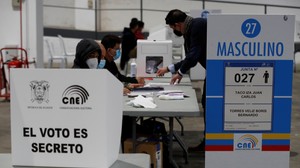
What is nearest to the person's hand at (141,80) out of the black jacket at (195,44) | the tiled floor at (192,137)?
the black jacket at (195,44)

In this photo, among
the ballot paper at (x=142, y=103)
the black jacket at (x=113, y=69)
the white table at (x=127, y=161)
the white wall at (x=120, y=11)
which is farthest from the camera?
the white wall at (x=120, y=11)

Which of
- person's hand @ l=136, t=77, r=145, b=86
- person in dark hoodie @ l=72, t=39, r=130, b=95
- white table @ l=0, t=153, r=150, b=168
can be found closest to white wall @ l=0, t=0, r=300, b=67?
person's hand @ l=136, t=77, r=145, b=86

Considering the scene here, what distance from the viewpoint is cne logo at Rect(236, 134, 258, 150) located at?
3.39 m

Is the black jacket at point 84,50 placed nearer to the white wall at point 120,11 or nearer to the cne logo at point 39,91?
the cne logo at point 39,91

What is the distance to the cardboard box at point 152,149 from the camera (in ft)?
12.8

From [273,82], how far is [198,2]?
10.6 m

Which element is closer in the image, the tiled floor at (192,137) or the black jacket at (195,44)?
the black jacket at (195,44)

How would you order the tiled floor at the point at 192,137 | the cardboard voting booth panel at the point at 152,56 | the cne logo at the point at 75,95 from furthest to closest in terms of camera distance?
the cardboard voting booth panel at the point at 152,56 < the tiled floor at the point at 192,137 < the cne logo at the point at 75,95

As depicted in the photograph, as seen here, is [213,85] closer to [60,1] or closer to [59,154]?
[59,154]

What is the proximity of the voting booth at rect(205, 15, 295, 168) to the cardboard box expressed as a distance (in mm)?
576

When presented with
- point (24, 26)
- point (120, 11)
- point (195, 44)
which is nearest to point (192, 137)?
point (195, 44)

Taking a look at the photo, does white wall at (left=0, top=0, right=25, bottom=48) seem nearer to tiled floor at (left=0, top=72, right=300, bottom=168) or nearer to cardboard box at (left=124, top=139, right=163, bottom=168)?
tiled floor at (left=0, top=72, right=300, bottom=168)

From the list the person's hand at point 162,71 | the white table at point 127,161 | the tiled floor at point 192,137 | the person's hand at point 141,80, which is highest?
the person's hand at point 162,71

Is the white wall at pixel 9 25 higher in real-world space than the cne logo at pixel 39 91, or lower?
higher
